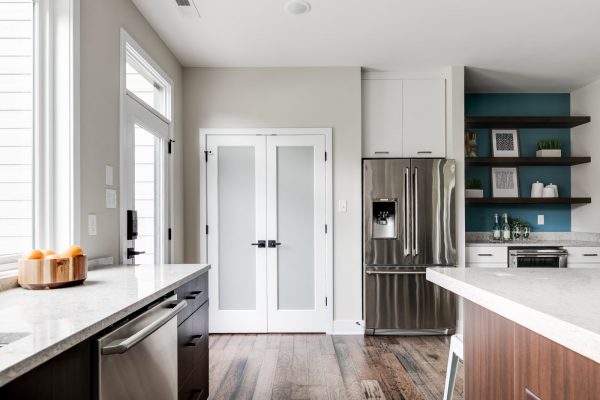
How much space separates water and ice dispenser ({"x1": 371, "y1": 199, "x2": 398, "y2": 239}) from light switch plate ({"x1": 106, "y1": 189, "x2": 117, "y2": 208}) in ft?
7.60

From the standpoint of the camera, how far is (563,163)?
15.0 ft

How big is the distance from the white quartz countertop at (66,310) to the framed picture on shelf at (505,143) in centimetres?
394

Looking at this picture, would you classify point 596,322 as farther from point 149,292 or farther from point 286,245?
point 286,245

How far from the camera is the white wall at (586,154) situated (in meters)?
4.34

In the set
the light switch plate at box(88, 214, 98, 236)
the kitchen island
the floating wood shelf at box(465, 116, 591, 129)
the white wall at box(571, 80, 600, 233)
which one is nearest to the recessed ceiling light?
the light switch plate at box(88, 214, 98, 236)

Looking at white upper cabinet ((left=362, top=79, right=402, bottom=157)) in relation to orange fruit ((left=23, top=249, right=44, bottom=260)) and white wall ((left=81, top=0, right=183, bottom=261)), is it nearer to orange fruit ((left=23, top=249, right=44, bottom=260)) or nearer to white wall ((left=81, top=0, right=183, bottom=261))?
white wall ((left=81, top=0, right=183, bottom=261))

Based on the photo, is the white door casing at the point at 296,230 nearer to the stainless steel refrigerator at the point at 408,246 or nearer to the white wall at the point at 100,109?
the stainless steel refrigerator at the point at 408,246

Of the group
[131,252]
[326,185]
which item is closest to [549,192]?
[326,185]

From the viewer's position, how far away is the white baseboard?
3877 millimetres

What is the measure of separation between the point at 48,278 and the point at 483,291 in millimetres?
1596

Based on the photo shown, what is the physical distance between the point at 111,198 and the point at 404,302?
8.98ft

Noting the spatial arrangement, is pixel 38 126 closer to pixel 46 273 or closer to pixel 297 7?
pixel 46 273

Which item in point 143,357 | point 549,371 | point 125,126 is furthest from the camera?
point 125,126

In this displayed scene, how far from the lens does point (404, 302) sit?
12.6 ft
